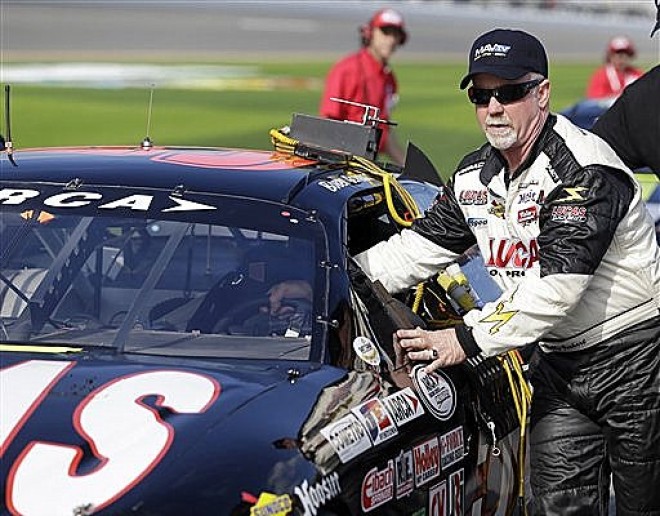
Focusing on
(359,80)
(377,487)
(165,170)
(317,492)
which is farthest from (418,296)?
(359,80)

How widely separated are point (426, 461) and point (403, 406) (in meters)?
0.17

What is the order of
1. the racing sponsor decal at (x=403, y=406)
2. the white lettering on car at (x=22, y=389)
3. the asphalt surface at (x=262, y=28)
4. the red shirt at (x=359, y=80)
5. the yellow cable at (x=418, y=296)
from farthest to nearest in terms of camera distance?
the asphalt surface at (x=262, y=28)
the red shirt at (x=359, y=80)
the yellow cable at (x=418, y=296)
the racing sponsor decal at (x=403, y=406)
the white lettering on car at (x=22, y=389)

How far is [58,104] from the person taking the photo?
77.1 feet

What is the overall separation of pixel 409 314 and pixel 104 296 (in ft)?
3.12

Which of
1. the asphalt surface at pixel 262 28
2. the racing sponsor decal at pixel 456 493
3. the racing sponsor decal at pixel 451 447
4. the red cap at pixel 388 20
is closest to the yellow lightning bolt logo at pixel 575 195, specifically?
the racing sponsor decal at pixel 451 447

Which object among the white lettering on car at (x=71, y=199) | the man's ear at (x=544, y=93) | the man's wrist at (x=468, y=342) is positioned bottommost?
the man's wrist at (x=468, y=342)

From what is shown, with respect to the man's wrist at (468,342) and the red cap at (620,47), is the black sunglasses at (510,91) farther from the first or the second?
the red cap at (620,47)

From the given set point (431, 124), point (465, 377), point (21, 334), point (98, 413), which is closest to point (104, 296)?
point (21, 334)

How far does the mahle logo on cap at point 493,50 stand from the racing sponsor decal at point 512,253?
566 mm

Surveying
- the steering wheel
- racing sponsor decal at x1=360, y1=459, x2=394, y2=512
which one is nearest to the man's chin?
the steering wheel

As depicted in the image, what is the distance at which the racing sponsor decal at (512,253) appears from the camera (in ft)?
14.6

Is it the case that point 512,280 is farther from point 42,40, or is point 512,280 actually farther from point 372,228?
point 42,40

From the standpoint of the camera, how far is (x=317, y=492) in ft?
11.4

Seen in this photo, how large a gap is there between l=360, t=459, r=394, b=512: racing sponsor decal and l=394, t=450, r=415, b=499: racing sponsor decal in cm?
4
